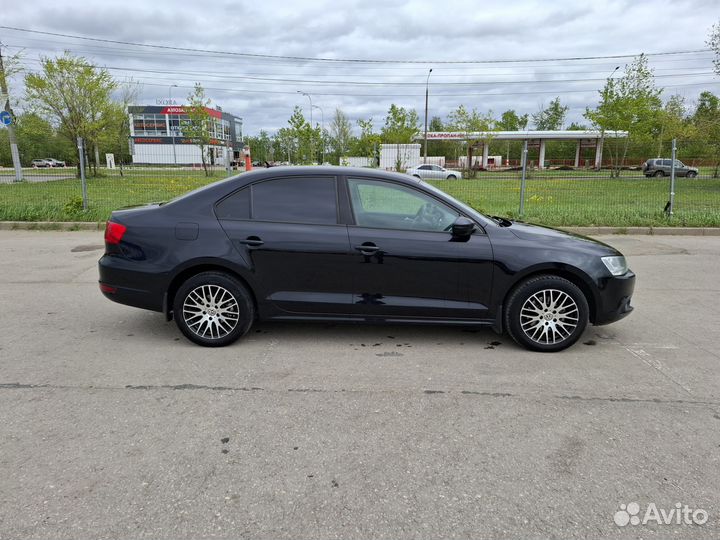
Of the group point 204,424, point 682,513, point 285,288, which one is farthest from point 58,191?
point 682,513

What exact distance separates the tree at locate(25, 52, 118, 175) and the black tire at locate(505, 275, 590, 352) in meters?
29.0

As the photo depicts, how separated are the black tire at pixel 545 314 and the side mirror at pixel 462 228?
2.13 ft

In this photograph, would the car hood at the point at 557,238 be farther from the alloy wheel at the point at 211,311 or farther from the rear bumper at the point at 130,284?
the rear bumper at the point at 130,284

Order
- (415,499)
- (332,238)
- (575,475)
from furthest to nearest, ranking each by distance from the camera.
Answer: (332,238) → (575,475) → (415,499)

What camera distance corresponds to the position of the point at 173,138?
79812 mm

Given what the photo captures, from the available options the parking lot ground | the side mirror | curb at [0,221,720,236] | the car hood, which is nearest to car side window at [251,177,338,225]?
the side mirror

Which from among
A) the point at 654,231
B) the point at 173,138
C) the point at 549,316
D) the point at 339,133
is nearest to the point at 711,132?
the point at 654,231

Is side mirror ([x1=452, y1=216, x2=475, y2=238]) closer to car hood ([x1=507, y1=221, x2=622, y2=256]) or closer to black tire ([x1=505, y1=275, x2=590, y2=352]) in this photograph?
car hood ([x1=507, y1=221, x2=622, y2=256])

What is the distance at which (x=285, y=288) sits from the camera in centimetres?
455

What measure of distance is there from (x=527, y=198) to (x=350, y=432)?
49.1ft

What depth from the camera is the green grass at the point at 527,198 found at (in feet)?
40.3

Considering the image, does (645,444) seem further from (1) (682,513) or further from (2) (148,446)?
(2) (148,446)

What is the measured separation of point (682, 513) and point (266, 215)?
3.58 meters

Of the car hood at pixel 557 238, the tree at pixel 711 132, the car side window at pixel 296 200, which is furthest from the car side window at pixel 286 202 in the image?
the tree at pixel 711 132
